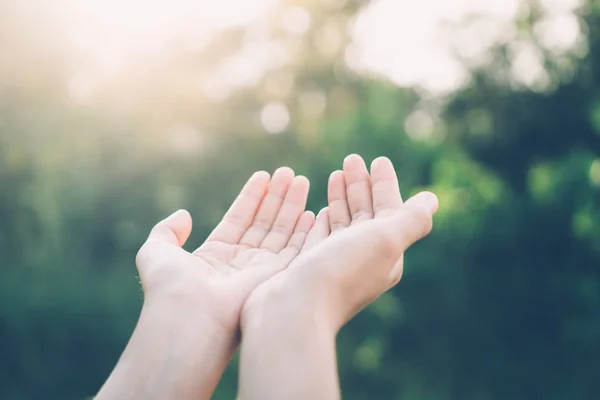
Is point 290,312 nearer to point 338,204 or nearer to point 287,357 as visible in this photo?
point 287,357

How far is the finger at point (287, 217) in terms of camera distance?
4.86 ft

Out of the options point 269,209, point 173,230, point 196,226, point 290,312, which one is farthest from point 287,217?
point 196,226

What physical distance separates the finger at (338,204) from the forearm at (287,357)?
0.38 m

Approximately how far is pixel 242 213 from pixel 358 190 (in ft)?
Answer: 1.01

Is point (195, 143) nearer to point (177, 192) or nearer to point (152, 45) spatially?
point (177, 192)

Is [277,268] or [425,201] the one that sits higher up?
[425,201]

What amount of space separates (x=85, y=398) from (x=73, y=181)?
208 cm

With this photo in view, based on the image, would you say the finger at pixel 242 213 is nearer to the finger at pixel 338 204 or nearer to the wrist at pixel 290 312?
the finger at pixel 338 204

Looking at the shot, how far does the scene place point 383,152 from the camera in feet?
21.2

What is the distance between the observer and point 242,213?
5.10 ft

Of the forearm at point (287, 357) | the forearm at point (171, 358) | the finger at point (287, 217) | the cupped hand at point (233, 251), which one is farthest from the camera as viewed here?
the finger at point (287, 217)

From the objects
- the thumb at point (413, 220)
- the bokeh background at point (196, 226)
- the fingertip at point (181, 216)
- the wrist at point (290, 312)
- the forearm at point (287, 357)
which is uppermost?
the thumb at point (413, 220)

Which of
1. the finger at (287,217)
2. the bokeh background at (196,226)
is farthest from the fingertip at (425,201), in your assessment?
the bokeh background at (196,226)

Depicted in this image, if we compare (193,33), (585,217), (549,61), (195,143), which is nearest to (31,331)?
(195,143)
